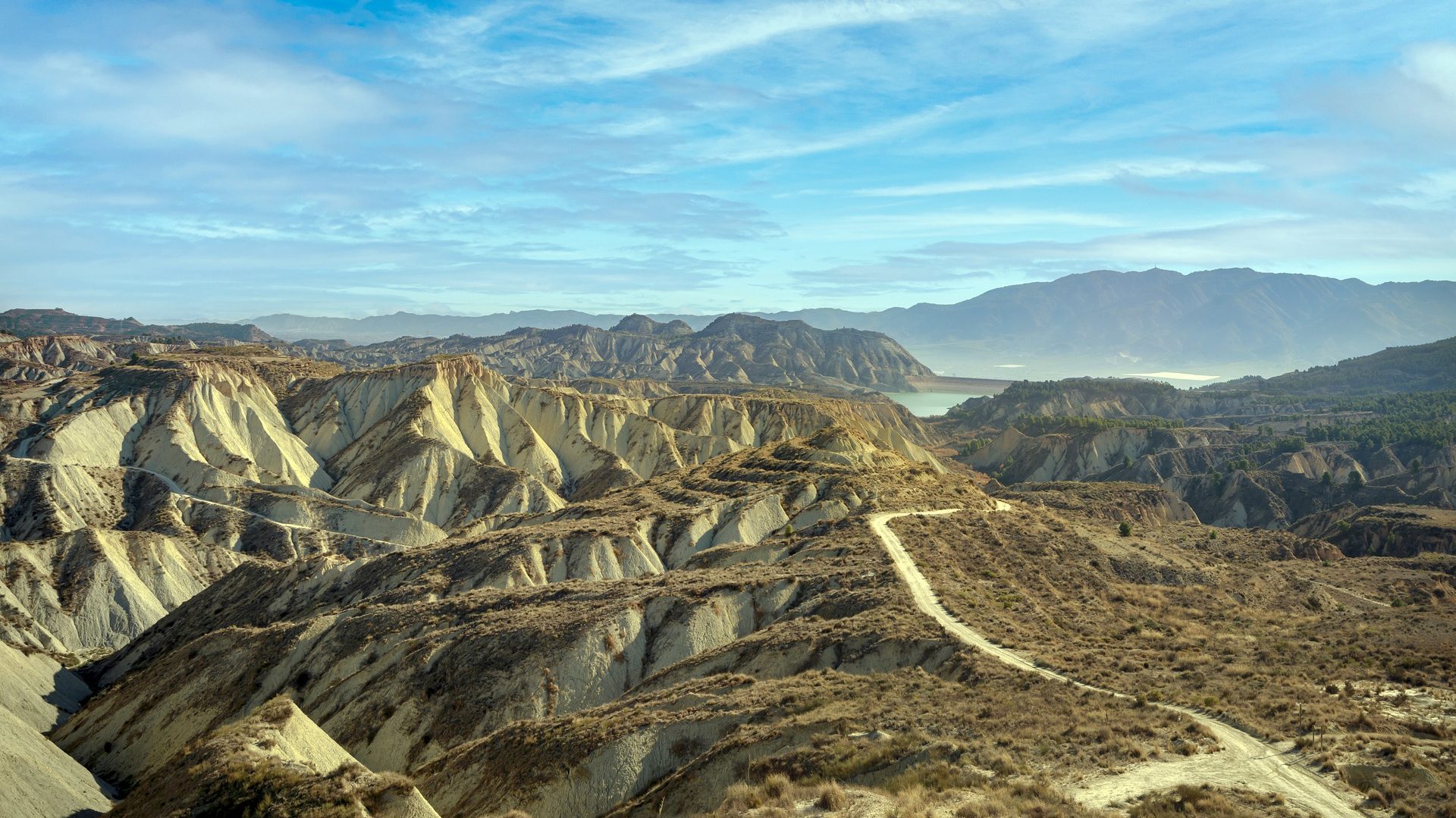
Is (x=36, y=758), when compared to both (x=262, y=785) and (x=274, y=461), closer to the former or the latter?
(x=262, y=785)

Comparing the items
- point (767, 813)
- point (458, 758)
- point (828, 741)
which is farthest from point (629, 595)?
point (767, 813)

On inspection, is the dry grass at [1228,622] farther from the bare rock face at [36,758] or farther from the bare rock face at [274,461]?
the bare rock face at [36,758]

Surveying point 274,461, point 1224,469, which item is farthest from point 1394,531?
point 274,461

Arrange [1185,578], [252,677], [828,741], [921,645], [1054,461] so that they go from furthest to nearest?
[1054,461] < [1185,578] < [252,677] < [921,645] < [828,741]

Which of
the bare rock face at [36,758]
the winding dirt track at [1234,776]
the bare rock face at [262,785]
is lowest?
the bare rock face at [36,758]

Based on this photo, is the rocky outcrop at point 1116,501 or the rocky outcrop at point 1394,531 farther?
the rocky outcrop at point 1116,501

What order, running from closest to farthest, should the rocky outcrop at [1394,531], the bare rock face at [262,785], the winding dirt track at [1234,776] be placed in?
the winding dirt track at [1234,776]
the bare rock face at [262,785]
the rocky outcrop at [1394,531]

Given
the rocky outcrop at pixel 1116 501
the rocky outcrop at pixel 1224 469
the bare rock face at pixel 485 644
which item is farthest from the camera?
the rocky outcrop at pixel 1224 469

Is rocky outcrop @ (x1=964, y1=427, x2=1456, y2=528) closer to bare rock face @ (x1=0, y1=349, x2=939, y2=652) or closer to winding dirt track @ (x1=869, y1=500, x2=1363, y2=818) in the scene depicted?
bare rock face @ (x1=0, y1=349, x2=939, y2=652)

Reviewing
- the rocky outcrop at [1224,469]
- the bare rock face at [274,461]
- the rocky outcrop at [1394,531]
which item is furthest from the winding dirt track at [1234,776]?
the rocky outcrop at [1224,469]

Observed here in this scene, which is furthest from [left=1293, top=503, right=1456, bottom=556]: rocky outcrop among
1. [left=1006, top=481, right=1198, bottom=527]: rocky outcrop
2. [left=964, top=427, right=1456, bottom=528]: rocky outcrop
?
[left=964, top=427, right=1456, bottom=528]: rocky outcrop

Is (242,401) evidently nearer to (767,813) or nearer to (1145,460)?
(767,813)
